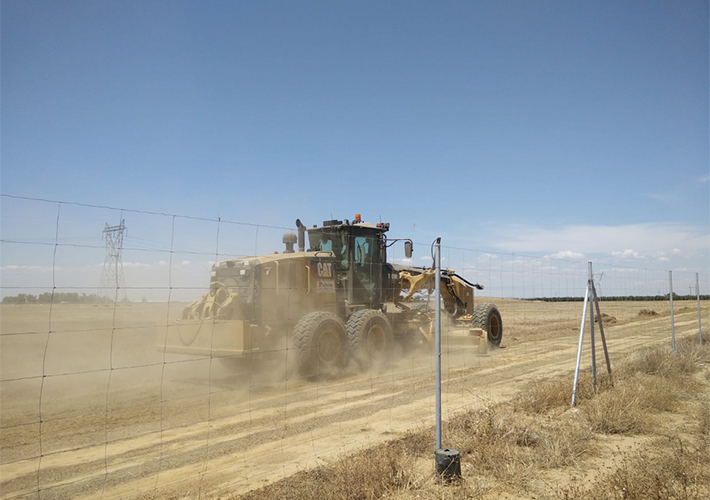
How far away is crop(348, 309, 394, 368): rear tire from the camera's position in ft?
34.4

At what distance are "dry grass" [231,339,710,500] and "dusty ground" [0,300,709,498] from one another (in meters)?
0.63

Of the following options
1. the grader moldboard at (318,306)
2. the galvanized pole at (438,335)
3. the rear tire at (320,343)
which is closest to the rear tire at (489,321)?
the grader moldboard at (318,306)

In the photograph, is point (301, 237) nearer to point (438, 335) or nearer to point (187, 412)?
point (187, 412)

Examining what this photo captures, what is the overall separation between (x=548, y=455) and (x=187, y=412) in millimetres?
5104

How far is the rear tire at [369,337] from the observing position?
10.5m

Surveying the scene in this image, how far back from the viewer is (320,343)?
9.67 metres

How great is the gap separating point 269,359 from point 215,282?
1.81 metres

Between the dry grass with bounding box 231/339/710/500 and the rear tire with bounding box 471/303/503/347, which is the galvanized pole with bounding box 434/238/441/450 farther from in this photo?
the rear tire with bounding box 471/303/503/347

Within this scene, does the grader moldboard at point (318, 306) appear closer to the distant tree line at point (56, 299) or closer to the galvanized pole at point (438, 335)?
the distant tree line at point (56, 299)

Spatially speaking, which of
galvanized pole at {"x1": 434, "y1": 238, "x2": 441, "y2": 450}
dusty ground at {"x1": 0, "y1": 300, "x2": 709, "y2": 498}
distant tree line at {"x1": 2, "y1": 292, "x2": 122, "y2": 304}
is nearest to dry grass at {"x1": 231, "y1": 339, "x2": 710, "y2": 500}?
galvanized pole at {"x1": 434, "y1": 238, "x2": 441, "y2": 450}

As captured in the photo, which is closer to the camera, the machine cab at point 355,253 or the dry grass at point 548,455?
the dry grass at point 548,455

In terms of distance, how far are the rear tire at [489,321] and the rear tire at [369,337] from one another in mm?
3875

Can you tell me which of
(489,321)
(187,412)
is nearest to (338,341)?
(187,412)

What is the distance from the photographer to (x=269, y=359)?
9.80m
